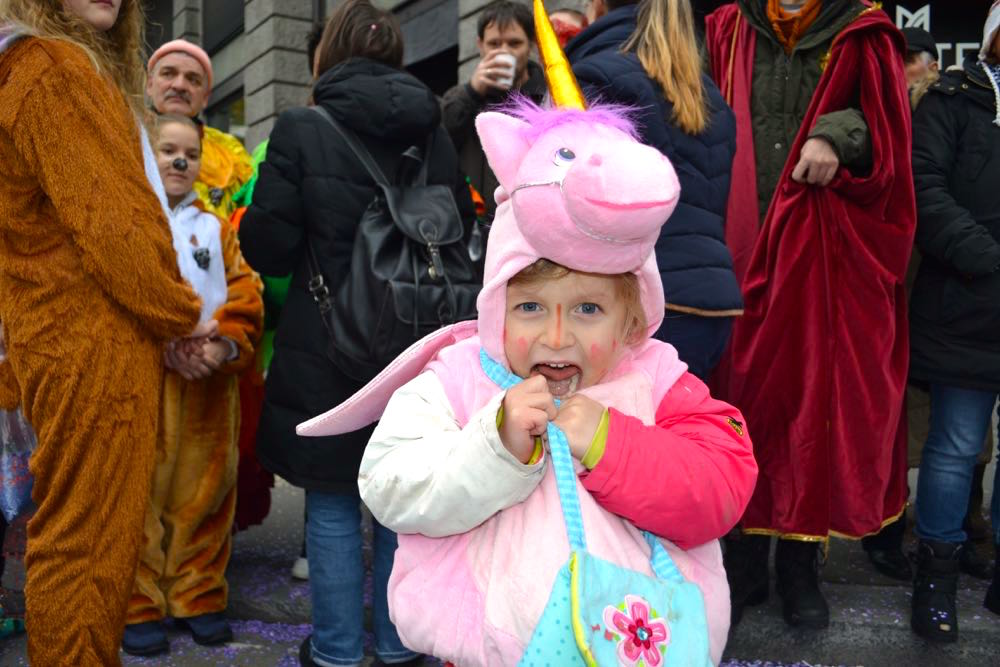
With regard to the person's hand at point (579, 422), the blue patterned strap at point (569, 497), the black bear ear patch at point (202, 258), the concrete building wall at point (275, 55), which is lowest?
the blue patterned strap at point (569, 497)

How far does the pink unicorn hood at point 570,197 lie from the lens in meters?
1.51

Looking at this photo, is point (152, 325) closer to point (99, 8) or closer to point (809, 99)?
point (99, 8)

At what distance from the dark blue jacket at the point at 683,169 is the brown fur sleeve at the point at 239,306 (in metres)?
1.31

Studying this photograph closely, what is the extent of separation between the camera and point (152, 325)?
2.42 metres

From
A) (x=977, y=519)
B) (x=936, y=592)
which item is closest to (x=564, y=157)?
(x=936, y=592)

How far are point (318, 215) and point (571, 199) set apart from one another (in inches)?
55.9

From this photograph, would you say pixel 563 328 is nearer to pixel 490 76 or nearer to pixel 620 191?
pixel 620 191

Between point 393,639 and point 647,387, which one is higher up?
point 647,387

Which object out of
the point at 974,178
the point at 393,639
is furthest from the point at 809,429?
the point at 393,639

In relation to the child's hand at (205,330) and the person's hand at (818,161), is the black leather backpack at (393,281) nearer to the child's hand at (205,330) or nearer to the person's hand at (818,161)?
the child's hand at (205,330)

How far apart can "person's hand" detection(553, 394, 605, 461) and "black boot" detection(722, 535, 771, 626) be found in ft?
5.90

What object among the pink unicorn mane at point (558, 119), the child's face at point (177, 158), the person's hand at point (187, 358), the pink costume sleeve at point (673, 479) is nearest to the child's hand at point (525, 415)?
the pink costume sleeve at point (673, 479)

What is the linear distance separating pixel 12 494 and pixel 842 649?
2.46 m

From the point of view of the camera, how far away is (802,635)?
10.3ft
